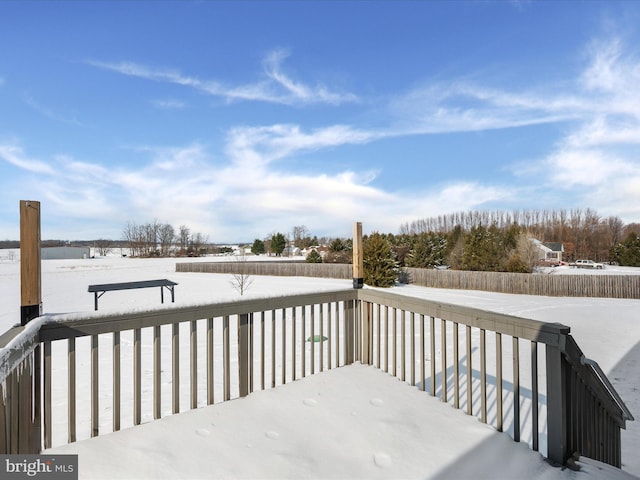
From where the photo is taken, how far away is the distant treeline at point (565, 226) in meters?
42.8

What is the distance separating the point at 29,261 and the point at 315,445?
2041mm

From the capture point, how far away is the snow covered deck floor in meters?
1.86

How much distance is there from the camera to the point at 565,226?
168ft

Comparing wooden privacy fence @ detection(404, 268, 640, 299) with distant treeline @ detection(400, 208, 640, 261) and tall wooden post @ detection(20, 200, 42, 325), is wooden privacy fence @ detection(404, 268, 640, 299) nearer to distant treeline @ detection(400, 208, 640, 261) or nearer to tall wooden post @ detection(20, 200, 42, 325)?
distant treeline @ detection(400, 208, 640, 261)

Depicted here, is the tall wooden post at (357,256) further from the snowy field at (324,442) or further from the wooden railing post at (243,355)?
the wooden railing post at (243,355)

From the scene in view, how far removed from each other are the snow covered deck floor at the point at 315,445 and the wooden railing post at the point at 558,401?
0.35 ft

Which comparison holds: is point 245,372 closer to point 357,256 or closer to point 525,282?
point 357,256

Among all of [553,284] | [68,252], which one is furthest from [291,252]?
[553,284]

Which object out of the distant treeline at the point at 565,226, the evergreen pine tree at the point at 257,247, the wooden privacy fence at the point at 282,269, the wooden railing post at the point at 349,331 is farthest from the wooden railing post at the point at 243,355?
the evergreen pine tree at the point at 257,247

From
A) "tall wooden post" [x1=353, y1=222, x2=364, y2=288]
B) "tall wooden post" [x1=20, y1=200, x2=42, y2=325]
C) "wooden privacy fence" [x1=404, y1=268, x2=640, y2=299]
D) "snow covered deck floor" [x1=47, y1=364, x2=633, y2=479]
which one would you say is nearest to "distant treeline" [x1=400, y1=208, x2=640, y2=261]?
"wooden privacy fence" [x1=404, y1=268, x2=640, y2=299]

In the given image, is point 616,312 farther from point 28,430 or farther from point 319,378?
point 28,430

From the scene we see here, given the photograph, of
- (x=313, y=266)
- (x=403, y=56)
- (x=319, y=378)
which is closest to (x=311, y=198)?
(x=313, y=266)

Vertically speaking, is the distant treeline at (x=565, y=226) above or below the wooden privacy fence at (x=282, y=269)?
above

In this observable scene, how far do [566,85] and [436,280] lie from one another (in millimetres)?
12735
